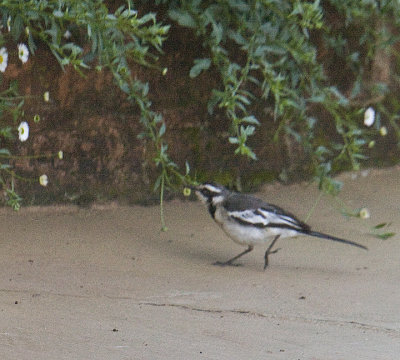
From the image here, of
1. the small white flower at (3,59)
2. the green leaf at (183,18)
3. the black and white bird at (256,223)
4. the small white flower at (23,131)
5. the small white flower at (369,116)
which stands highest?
the green leaf at (183,18)

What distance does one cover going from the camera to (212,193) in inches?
212

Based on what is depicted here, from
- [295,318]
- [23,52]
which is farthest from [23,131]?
[295,318]

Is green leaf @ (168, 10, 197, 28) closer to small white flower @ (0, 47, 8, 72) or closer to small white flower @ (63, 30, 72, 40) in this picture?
small white flower @ (63, 30, 72, 40)

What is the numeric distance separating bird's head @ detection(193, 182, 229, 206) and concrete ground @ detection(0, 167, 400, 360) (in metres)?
0.30

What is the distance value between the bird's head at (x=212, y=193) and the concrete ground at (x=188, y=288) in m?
0.30

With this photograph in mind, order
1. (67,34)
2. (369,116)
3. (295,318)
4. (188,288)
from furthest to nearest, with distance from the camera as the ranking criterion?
(369,116), (67,34), (188,288), (295,318)

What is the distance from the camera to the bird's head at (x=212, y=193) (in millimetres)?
5367

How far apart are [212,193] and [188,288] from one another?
0.94 metres

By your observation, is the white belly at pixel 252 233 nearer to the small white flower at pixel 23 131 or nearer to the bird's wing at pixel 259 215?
the bird's wing at pixel 259 215

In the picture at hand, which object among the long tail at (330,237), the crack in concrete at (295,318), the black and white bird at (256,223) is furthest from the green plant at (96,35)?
the crack in concrete at (295,318)

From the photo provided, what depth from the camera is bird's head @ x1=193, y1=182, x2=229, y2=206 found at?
5.37 meters

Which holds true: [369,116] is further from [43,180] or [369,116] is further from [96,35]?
[43,180]

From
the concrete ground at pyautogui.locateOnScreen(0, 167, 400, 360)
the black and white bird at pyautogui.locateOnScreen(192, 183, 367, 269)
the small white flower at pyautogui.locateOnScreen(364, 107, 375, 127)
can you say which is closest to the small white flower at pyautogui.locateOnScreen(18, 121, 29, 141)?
the concrete ground at pyautogui.locateOnScreen(0, 167, 400, 360)

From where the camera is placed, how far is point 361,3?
6.17 m
